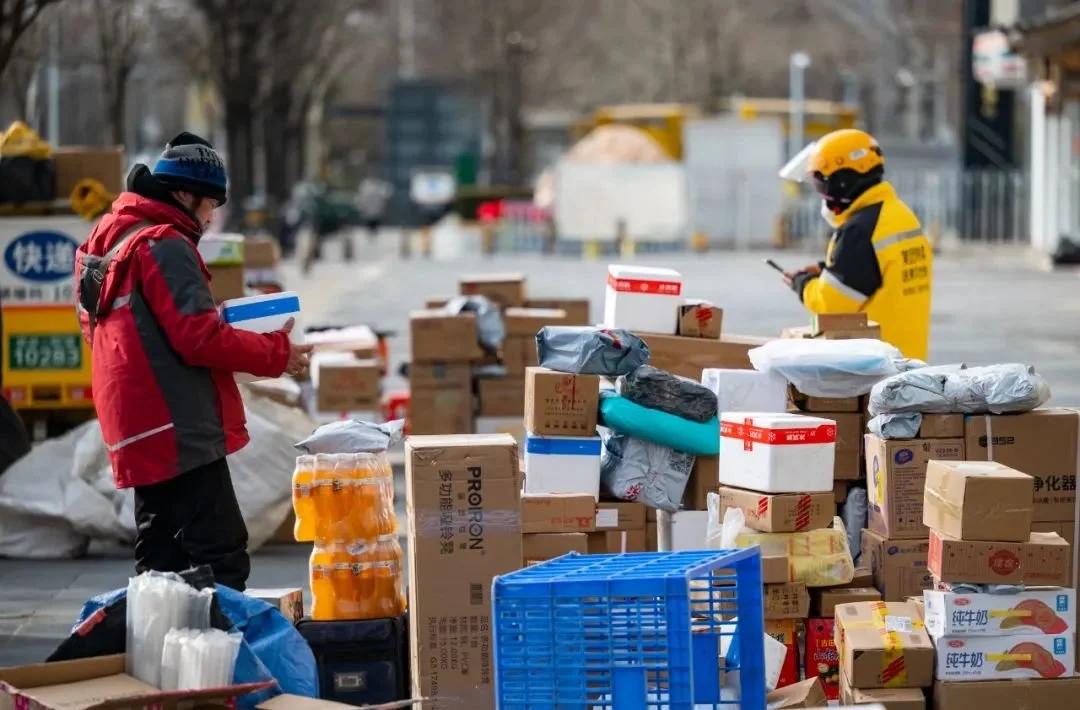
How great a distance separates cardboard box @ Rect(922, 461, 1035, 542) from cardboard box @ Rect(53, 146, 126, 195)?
8145 millimetres

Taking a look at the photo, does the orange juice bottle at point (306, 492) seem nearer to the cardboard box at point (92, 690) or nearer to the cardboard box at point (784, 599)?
the cardboard box at point (92, 690)

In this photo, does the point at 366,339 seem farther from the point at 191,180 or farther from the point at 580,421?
the point at 191,180

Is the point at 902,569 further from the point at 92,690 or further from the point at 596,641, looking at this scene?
the point at 92,690

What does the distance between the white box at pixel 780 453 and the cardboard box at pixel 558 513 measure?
575mm

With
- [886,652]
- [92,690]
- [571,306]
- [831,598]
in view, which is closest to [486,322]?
[571,306]

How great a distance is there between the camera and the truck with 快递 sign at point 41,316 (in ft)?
42.2

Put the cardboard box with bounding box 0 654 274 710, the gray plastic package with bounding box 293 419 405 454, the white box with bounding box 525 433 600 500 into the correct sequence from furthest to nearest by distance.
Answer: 1. the white box with bounding box 525 433 600 500
2. the gray plastic package with bounding box 293 419 405 454
3. the cardboard box with bounding box 0 654 274 710

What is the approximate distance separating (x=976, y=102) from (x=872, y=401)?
133 ft

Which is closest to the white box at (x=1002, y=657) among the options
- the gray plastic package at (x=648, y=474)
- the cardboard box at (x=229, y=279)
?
the gray plastic package at (x=648, y=474)

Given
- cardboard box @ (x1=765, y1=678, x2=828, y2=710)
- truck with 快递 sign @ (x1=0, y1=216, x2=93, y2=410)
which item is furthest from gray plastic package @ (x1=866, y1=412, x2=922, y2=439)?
truck with 快递 sign @ (x1=0, y1=216, x2=93, y2=410)

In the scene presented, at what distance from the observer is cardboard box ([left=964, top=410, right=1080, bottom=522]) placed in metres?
7.12

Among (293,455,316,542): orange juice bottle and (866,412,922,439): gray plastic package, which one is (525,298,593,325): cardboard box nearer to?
(866,412,922,439): gray plastic package

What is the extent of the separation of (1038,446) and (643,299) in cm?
233

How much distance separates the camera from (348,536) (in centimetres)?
659
